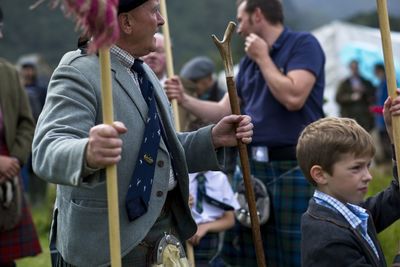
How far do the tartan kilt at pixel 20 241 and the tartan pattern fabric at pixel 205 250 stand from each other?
1221mm

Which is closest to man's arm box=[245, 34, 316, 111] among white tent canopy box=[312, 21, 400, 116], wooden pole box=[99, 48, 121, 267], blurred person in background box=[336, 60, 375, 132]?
wooden pole box=[99, 48, 121, 267]

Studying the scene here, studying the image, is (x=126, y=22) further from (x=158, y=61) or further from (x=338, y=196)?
(x=158, y=61)

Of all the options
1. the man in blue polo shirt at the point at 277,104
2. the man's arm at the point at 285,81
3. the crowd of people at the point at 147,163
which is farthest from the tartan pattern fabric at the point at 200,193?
the crowd of people at the point at 147,163

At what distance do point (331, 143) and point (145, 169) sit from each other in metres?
0.74

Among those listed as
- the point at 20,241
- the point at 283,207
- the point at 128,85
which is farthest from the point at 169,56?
the point at 128,85

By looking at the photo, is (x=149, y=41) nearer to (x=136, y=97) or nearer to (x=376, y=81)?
(x=136, y=97)

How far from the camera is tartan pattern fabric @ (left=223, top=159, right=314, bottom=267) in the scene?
5.90 m

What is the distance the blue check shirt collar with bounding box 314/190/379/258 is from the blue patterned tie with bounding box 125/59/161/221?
0.67 meters

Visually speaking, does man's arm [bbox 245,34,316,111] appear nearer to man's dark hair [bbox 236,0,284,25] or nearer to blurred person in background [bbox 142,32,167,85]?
man's dark hair [bbox 236,0,284,25]

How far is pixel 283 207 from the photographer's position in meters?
5.95

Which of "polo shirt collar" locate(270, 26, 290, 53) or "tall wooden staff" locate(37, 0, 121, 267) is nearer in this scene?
"tall wooden staff" locate(37, 0, 121, 267)

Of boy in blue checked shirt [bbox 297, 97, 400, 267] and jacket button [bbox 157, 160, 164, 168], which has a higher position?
jacket button [bbox 157, 160, 164, 168]

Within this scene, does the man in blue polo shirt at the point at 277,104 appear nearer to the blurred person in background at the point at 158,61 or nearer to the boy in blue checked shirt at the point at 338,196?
the blurred person in background at the point at 158,61

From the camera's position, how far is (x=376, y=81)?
17297 millimetres
